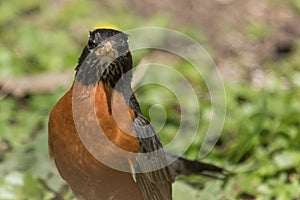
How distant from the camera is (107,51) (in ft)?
17.3

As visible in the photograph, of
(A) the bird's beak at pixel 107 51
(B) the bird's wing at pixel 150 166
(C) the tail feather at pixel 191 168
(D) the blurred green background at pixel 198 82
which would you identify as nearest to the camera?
(A) the bird's beak at pixel 107 51

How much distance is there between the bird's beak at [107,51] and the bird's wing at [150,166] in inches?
19.1

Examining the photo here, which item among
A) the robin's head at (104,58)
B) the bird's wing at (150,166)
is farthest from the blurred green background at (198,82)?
the robin's head at (104,58)

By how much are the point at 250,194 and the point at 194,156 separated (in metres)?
0.64

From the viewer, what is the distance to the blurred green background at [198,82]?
6637 millimetres

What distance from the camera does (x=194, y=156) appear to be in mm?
7031

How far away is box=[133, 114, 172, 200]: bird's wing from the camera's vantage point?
5.55 meters

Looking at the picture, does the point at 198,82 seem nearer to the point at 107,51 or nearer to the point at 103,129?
the point at 103,129

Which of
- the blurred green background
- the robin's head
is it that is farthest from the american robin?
the blurred green background

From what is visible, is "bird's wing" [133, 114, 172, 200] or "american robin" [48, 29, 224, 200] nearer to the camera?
"american robin" [48, 29, 224, 200]

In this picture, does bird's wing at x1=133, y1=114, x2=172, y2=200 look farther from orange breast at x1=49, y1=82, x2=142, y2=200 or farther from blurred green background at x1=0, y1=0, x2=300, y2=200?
blurred green background at x1=0, y1=0, x2=300, y2=200

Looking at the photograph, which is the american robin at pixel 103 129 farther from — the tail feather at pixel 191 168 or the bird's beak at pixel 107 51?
the tail feather at pixel 191 168

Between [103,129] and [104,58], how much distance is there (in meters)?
0.43

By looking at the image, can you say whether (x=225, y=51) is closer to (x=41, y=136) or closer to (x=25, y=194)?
(x=41, y=136)
